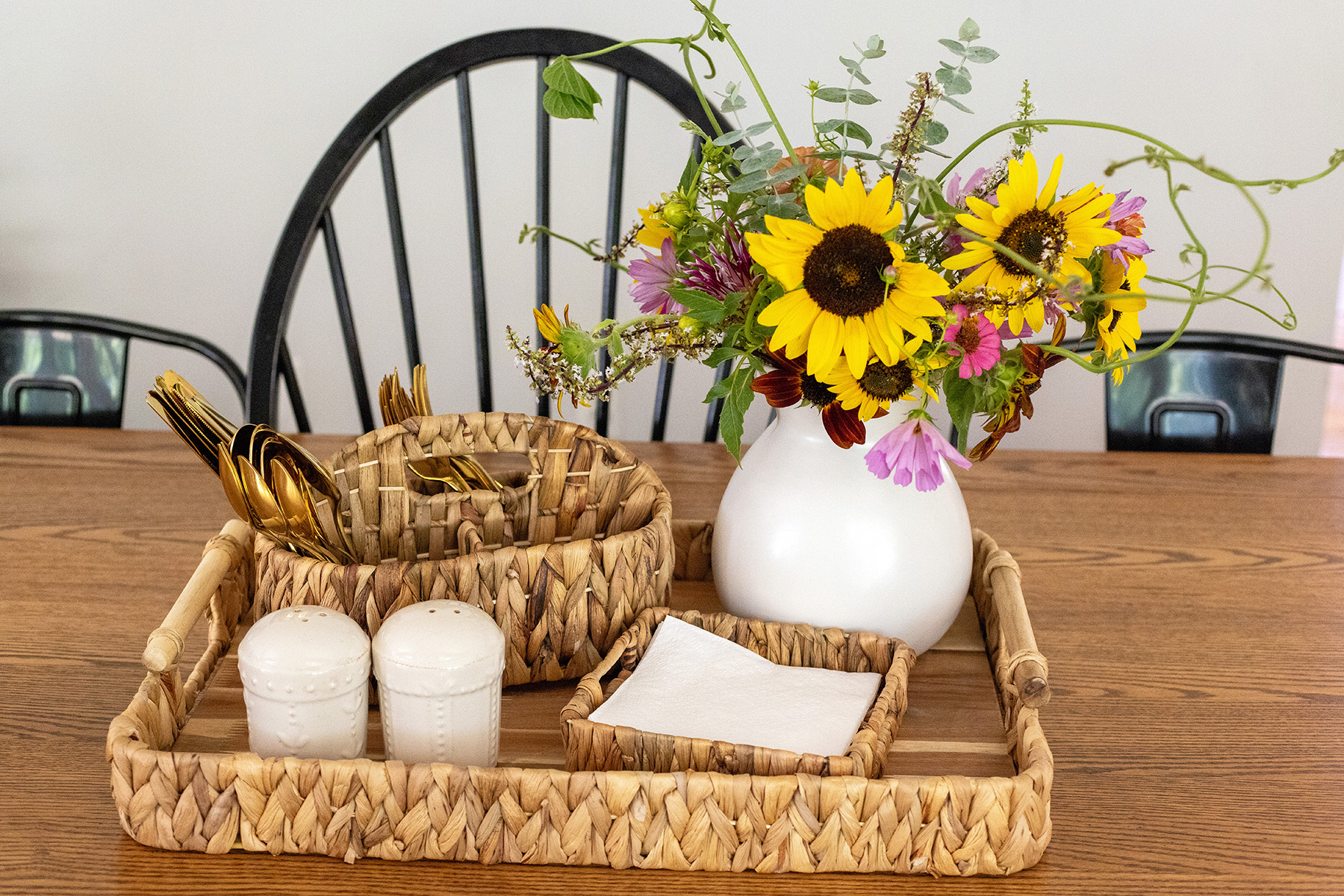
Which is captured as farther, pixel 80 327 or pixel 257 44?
pixel 257 44

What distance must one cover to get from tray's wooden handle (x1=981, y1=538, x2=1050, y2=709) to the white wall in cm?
119

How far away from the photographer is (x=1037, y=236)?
537 millimetres

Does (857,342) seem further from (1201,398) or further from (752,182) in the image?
(1201,398)

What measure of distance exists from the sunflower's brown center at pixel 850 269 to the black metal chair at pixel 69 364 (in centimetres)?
87

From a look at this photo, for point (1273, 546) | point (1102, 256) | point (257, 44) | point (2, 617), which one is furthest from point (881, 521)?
point (257, 44)

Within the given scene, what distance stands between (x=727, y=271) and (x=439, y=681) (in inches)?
10.5

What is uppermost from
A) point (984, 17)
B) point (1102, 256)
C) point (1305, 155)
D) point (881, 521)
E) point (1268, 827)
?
point (984, 17)

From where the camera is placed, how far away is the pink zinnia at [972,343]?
1.78ft

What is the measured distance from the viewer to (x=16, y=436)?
109 centimetres

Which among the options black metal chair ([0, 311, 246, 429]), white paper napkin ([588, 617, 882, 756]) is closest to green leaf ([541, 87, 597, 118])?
white paper napkin ([588, 617, 882, 756])

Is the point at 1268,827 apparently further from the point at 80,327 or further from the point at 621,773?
the point at 80,327

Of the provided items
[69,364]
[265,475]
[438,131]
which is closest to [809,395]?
[265,475]

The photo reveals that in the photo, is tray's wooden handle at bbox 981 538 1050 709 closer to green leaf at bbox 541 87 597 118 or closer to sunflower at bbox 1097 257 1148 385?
sunflower at bbox 1097 257 1148 385

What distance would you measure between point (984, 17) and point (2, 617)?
163 centimetres
